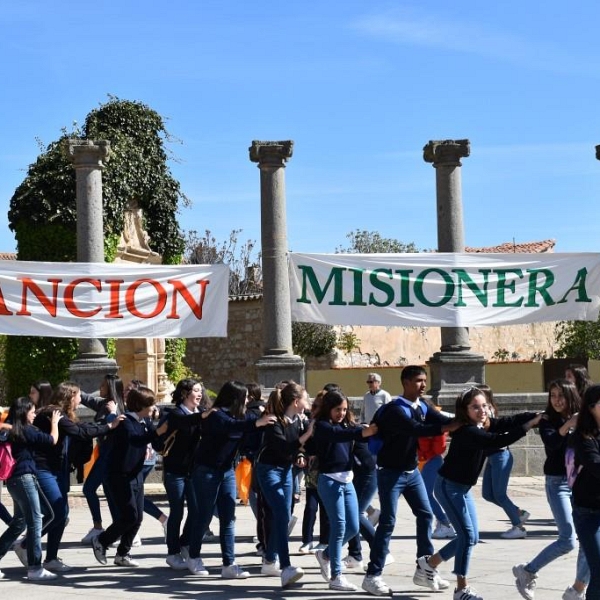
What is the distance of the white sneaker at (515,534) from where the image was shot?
12.3m

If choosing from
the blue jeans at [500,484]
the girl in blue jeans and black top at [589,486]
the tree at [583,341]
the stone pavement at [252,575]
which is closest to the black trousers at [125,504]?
the stone pavement at [252,575]

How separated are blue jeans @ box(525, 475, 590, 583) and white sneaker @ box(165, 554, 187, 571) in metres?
3.17

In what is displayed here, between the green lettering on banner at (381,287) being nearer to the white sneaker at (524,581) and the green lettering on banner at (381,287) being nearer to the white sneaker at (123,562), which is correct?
the white sneaker at (123,562)

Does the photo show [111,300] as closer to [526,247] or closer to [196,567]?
[196,567]

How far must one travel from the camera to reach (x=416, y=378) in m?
9.26

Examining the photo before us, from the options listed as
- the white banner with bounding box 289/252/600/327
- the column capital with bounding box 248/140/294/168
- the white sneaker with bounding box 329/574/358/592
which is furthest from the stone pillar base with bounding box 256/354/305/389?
the white sneaker with bounding box 329/574/358/592

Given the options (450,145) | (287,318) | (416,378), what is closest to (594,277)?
(450,145)

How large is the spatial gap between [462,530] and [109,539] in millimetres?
3472

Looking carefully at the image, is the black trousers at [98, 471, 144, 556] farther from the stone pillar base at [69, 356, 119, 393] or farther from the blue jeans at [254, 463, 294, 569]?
the stone pillar base at [69, 356, 119, 393]

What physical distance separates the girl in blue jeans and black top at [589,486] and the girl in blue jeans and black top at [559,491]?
570mm

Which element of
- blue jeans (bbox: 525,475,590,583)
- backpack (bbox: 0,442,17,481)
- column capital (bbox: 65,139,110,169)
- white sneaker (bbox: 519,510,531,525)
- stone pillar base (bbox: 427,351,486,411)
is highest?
column capital (bbox: 65,139,110,169)

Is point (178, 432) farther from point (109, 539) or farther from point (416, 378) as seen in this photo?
point (416, 378)

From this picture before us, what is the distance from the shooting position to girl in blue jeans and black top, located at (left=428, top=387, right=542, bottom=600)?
8.67m

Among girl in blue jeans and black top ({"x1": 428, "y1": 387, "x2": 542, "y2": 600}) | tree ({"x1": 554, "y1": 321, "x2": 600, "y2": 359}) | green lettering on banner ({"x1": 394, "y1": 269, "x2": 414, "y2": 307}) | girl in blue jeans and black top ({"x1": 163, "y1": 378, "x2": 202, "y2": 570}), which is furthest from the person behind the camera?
tree ({"x1": 554, "y1": 321, "x2": 600, "y2": 359})
